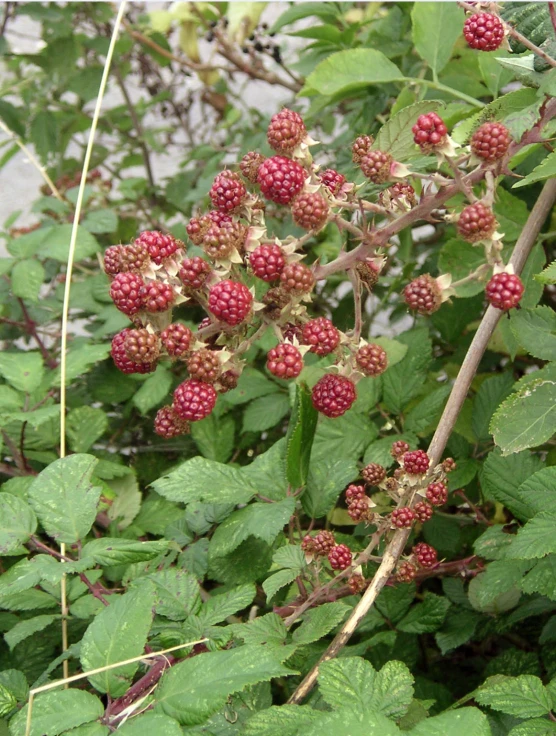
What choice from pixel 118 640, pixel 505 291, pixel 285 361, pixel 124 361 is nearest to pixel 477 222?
pixel 505 291

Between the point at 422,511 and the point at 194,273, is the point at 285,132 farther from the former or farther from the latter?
the point at 422,511

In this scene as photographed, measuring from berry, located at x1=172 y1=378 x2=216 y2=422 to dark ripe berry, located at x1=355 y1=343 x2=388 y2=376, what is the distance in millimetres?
117

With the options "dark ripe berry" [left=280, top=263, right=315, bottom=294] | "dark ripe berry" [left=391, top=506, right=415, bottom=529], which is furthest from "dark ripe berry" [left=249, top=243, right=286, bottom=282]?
"dark ripe berry" [left=391, top=506, right=415, bottom=529]

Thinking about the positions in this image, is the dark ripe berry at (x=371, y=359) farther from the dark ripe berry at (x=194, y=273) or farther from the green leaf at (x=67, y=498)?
the green leaf at (x=67, y=498)

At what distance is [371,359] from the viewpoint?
1.98ft

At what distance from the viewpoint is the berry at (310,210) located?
551 mm

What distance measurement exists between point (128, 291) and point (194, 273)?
0.17ft

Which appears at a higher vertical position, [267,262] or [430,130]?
[430,130]

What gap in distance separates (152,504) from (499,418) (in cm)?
43

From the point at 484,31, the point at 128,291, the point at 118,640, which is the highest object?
the point at 484,31

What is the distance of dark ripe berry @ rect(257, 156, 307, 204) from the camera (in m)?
0.56

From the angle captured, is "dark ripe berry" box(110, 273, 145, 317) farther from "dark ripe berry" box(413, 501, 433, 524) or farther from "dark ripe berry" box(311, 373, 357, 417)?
"dark ripe berry" box(413, 501, 433, 524)

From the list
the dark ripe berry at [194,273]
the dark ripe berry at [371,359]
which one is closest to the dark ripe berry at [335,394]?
the dark ripe berry at [371,359]

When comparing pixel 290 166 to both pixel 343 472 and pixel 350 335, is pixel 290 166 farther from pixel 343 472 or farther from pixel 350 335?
pixel 343 472
